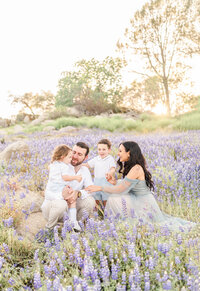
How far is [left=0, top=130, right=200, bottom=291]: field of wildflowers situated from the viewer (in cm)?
190

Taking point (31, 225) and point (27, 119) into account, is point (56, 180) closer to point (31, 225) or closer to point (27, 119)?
point (31, 225)

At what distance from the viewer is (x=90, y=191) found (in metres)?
3.58

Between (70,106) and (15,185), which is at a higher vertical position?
(70,106)

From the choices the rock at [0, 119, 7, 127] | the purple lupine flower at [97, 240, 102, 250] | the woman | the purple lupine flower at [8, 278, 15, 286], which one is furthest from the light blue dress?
the rock at [0, 119, 7, 127]

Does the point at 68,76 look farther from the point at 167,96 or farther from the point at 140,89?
the point at 167,96

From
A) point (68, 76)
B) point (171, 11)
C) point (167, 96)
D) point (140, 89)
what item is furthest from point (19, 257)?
point (68, 76)

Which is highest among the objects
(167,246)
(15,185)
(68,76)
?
(68,76)

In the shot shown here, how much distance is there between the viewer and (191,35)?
65.3ft

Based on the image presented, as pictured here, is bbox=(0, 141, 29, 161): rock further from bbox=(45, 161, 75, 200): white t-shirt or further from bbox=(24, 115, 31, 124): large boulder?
bbox=(24, 115, 31, 124): large boulder

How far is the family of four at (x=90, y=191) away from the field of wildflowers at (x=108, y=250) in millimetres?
227

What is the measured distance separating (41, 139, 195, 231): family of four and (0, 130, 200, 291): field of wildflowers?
0.23 m

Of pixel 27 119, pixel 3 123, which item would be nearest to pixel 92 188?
pixel 3 123

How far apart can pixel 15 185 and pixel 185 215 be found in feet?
7.91

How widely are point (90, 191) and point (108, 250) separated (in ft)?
4.27
